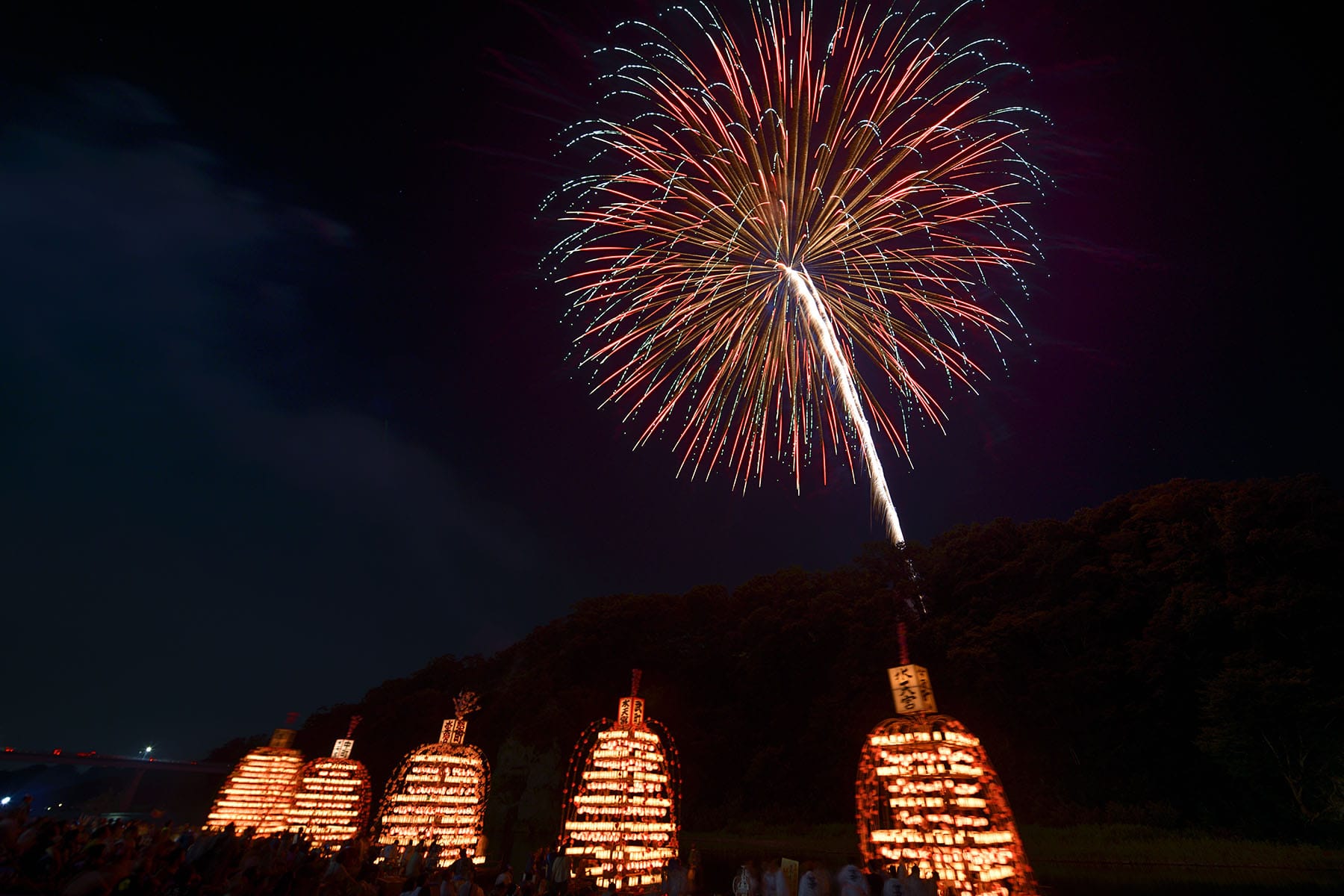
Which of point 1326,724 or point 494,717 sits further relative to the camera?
point 494,717

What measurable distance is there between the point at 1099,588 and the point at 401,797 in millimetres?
21733

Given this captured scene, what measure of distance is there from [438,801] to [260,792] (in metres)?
7.46

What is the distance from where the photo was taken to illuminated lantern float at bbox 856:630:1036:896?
8922mm

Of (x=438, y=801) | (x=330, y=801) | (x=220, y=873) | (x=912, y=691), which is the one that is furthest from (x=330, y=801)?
(x=912, y=691)

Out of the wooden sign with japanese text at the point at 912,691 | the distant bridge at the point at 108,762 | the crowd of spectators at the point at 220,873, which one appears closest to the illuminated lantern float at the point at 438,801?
the crowd of spectators at the point at 220,873

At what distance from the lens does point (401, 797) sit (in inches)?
626

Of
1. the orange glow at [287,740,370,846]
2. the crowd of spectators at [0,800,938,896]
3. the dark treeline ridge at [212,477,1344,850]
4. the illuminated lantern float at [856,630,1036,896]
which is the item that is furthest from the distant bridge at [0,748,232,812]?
the illuminated lantern float at [856,630,1036,896]

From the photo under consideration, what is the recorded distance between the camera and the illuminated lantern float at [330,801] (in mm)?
17812

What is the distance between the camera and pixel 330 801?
18219 mm

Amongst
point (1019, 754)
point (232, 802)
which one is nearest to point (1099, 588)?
point (1019, 754)

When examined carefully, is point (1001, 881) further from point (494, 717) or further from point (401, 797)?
point (494, 717)

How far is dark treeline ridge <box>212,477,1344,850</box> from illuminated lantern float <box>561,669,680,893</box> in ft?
34.8

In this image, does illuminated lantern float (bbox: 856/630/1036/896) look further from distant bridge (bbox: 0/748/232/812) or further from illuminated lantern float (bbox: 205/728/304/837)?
distant bridge (bbox: 0/748/232/812)

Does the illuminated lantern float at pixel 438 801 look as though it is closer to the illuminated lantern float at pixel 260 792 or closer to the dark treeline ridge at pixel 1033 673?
the illuminated lantern float at pixel 260 792
